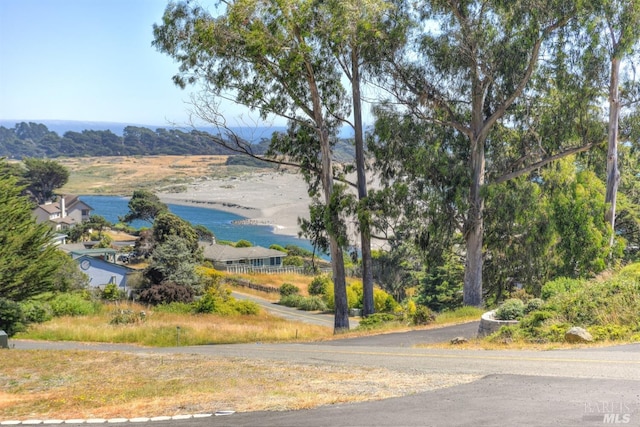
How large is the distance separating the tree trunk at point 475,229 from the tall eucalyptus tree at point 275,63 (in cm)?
512

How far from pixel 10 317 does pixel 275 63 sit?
1328 centimetres

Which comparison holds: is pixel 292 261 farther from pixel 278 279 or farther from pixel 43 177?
pixel 43 177

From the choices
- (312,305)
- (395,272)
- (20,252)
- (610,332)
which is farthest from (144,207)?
(610,332)

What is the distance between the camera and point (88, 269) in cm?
5494

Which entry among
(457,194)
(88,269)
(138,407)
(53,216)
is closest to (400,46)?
(457,194)

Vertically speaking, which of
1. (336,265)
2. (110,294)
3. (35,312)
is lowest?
(110,294)

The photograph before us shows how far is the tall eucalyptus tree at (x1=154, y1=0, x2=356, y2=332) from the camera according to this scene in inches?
1039

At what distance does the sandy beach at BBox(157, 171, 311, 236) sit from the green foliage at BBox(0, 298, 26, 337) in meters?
83.1

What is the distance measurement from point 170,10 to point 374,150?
32.0ft

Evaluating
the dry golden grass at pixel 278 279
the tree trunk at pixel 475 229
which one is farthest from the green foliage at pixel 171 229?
the tree trunk at pixel 475 229

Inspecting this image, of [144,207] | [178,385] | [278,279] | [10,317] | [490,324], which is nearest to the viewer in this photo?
[178,385]

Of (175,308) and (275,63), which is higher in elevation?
(275,63)

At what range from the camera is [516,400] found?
28.8 ft

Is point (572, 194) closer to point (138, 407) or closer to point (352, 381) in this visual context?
point (352, 381)
